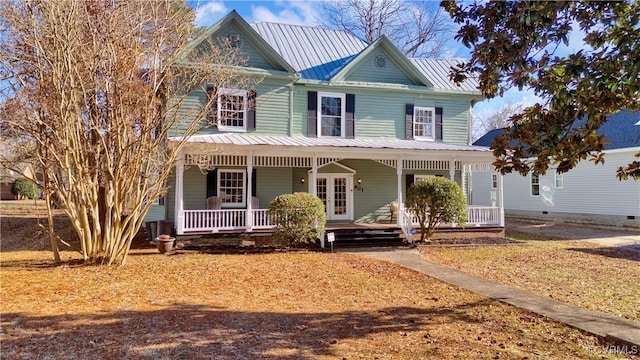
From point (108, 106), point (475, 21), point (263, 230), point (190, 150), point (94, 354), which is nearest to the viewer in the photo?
point (94, 354)

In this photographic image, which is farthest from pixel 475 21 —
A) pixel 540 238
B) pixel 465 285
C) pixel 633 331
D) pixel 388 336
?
pixel 540 238

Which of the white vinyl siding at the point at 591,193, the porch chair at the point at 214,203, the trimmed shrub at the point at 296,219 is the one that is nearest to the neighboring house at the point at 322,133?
the porch chair at the point at 214,203

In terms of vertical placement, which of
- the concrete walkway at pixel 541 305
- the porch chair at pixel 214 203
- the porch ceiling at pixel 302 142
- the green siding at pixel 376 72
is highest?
the green siding at pixel 376 72

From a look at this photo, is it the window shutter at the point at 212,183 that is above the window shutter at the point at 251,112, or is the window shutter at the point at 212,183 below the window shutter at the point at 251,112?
below

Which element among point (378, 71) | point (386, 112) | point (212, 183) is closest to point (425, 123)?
point (386, 112)

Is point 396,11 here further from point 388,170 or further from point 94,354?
point 94,354

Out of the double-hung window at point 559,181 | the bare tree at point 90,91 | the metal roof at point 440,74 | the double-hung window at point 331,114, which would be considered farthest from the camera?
the double-hung window at point 559,181

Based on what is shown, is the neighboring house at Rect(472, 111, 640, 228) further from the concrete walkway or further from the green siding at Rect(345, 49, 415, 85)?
the concrete walkway

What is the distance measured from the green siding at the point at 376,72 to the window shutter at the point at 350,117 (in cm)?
83

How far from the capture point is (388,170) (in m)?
16.8

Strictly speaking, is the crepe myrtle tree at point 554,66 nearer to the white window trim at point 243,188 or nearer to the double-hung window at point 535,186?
the white window trim at point 243,188

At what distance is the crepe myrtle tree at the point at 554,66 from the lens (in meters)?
4.07

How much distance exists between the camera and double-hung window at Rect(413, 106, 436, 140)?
56.5ft

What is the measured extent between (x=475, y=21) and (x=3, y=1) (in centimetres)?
919
